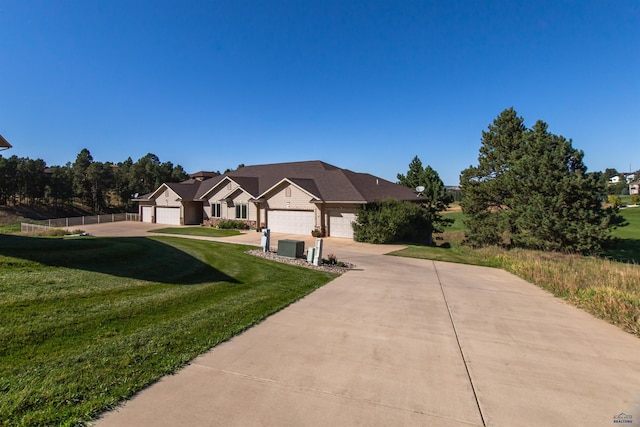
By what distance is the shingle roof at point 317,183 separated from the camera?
76.9 ft

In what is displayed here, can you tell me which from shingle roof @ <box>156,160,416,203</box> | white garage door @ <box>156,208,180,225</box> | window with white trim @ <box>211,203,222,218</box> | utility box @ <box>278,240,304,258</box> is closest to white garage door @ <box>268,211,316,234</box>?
shingle roof @ <box>156,160,416,203</box>

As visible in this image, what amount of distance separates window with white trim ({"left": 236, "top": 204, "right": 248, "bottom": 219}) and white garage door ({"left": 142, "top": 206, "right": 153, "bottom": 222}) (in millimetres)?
13546

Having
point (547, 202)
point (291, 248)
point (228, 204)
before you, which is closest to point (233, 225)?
point (228, 204)

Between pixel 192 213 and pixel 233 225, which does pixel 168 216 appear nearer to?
pixel 192 213

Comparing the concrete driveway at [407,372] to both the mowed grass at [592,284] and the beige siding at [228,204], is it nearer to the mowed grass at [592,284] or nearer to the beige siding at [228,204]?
the mowed grass at [592,284]

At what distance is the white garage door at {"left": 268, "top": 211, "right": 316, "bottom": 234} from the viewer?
79.0 feet

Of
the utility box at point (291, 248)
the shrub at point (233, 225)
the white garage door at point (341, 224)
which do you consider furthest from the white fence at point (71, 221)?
the utility box at point (291, 248)

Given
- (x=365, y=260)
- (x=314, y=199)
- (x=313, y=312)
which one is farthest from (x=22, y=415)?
(x=314, y=199)

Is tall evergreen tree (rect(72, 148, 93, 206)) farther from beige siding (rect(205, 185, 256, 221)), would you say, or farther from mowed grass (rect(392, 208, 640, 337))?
mowed grass (rect(392, 208, 640, 337))

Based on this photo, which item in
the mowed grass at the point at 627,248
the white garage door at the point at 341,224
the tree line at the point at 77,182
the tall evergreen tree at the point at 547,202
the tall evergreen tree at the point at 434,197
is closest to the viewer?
the tall evergreen tree at the point at 547,202

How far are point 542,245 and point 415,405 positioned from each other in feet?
63.4

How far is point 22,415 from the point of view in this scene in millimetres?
3098

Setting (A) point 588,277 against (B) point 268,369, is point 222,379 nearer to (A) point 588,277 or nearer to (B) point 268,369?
(B) point 268,369

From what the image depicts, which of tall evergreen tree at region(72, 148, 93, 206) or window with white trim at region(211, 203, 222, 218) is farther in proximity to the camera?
tall evergreen tree at region(72, 148, 93, 206)
